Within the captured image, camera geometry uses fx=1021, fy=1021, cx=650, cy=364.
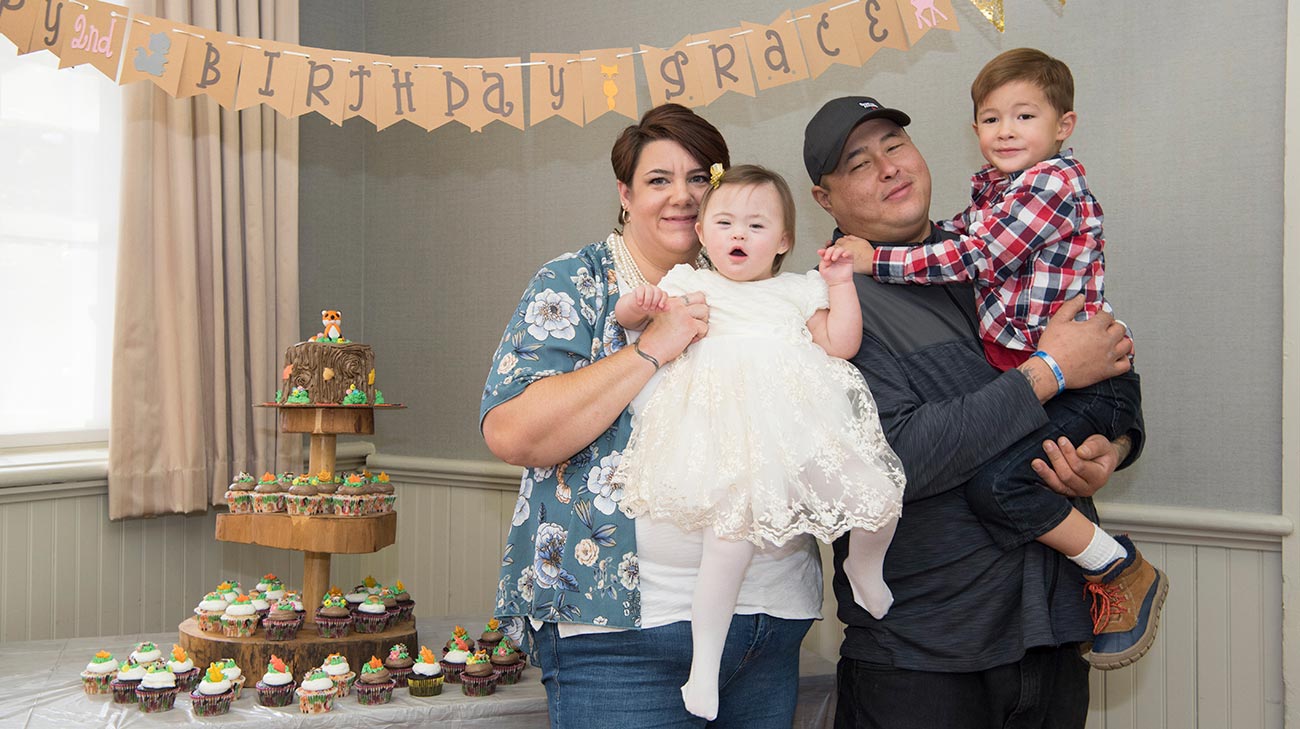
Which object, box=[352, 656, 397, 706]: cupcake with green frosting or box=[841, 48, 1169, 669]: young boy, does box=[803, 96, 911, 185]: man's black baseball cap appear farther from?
box=[352, 656, 397, 706]: cupcake with green frosting

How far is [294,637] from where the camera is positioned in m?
2.27

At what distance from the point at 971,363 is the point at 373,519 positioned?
1368 mm

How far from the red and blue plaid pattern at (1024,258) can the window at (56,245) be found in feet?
7.63

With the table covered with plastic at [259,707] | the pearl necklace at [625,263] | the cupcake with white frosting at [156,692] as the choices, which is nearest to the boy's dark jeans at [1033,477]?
the pearl necklace at [625,263]

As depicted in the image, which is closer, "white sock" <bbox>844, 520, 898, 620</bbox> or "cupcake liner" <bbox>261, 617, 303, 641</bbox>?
"white sock" <bbox>844, 520, 898, 620</bbox>

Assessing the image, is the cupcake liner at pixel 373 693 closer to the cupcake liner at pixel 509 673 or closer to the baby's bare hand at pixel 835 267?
the cupcake liner at pixel 509 673

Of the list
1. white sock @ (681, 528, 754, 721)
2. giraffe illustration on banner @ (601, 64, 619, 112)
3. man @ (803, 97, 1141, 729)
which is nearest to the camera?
white sock @ (681, 528, 754, 721)

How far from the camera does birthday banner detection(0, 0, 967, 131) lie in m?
2.19

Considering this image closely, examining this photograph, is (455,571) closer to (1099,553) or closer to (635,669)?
(635,669)

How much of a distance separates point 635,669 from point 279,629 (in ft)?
3.40

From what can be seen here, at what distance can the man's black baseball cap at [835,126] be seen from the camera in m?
1.80

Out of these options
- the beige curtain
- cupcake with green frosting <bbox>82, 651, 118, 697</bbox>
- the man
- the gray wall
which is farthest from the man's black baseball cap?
the beige curtain

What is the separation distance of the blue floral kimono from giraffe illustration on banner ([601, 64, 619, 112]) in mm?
771

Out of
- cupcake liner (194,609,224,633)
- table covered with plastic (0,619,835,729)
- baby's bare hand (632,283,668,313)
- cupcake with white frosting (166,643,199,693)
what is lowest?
table covered with plastic (0,619,835,729)
